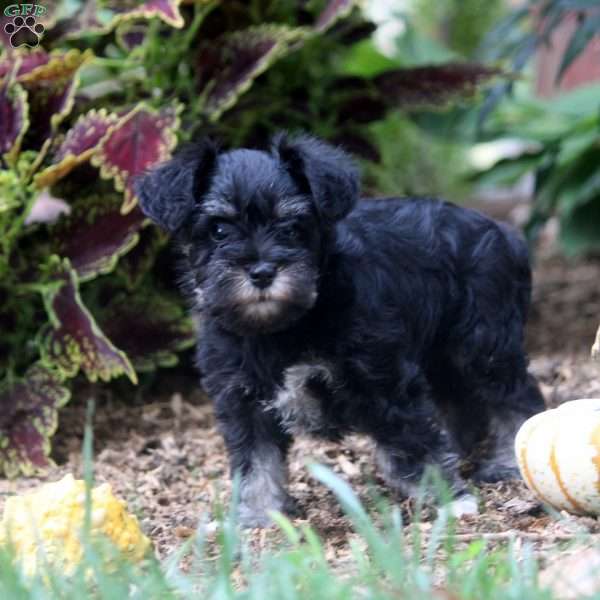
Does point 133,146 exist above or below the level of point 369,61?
above

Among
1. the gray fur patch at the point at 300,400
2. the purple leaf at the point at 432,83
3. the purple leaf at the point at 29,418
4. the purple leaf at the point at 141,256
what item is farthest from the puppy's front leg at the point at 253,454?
the purple leaf at the point at 432,83

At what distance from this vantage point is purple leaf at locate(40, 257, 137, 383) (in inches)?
221

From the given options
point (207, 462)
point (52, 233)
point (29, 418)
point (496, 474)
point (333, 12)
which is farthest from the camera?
point (333, 12)

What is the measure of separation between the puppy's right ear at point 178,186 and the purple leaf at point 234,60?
1855mm

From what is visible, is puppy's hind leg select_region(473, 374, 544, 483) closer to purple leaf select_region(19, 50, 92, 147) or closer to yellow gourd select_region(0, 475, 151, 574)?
yellow gourd select_region(0, 475, 151, 574)

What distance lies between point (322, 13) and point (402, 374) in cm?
312

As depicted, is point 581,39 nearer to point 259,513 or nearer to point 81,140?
point 81,140

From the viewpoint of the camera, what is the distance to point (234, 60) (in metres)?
6.45

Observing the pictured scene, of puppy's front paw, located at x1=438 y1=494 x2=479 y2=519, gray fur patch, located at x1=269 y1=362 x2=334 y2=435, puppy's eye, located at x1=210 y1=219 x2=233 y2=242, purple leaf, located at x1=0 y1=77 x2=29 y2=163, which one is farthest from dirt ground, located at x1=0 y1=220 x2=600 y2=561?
purple leaf, located at x1=0 y1=77 x2=29 y2=163

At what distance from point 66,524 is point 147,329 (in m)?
2.63

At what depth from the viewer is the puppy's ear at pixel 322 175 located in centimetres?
433

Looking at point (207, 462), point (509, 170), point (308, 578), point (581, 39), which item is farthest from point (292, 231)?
point (509, 170)

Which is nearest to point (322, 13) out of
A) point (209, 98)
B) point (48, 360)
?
point (209, 98)

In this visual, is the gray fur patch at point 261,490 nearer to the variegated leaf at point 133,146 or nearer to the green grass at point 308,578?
the green grass at point 308,578
